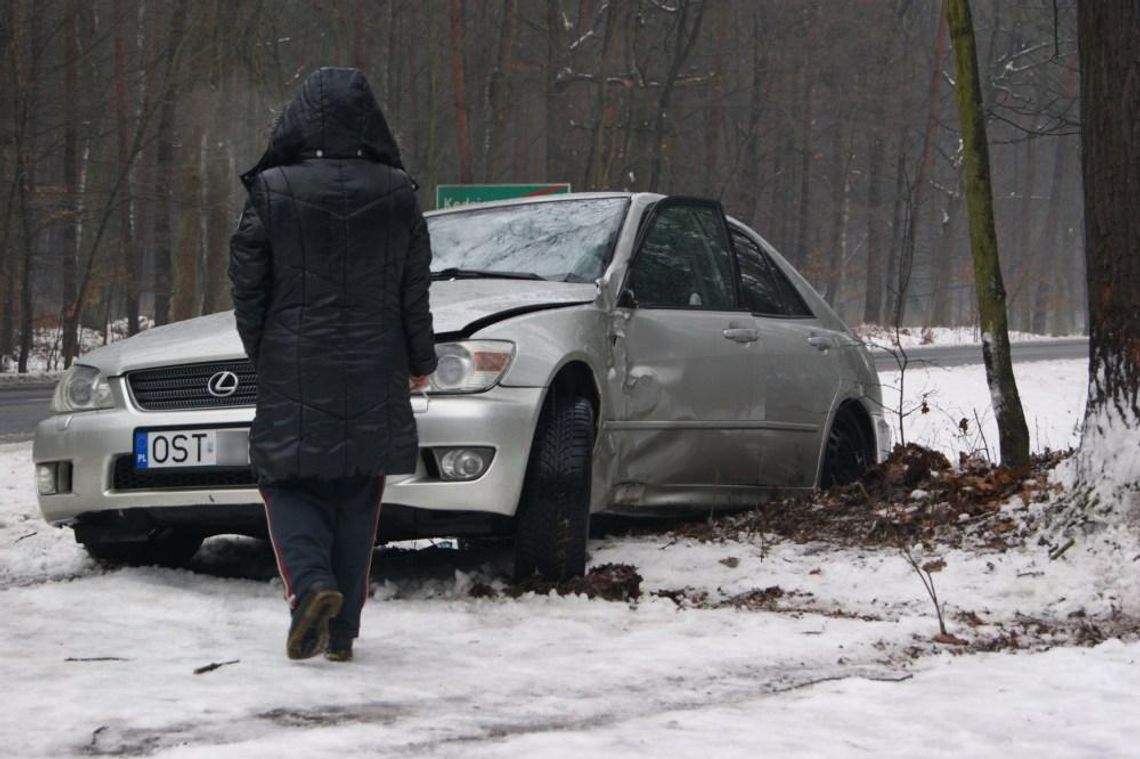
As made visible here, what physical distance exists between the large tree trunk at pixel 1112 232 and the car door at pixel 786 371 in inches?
65.6

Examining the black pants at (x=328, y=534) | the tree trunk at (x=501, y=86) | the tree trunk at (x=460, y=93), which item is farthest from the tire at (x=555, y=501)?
the tree trunk at (x=501, y=86)

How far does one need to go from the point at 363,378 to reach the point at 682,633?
54.5 inches

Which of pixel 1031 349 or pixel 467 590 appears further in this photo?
pixel 1031 349

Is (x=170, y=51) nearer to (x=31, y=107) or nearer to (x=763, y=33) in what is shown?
(x=31, y=107)

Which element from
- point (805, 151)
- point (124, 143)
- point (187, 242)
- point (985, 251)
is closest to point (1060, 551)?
point (985, 251)

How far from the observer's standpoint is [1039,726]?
3682 mm

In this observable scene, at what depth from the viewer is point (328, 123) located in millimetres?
4520

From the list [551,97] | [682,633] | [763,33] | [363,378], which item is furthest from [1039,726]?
[763,33]

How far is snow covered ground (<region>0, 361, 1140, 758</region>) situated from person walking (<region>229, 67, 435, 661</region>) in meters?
0.35

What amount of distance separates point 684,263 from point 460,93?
2408cm

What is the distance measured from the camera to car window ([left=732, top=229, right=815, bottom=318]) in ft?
24.8

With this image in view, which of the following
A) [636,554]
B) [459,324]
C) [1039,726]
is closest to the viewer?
[1039,726]

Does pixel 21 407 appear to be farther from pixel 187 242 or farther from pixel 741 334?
pixel 187 242

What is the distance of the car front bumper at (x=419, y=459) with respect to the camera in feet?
17.6
